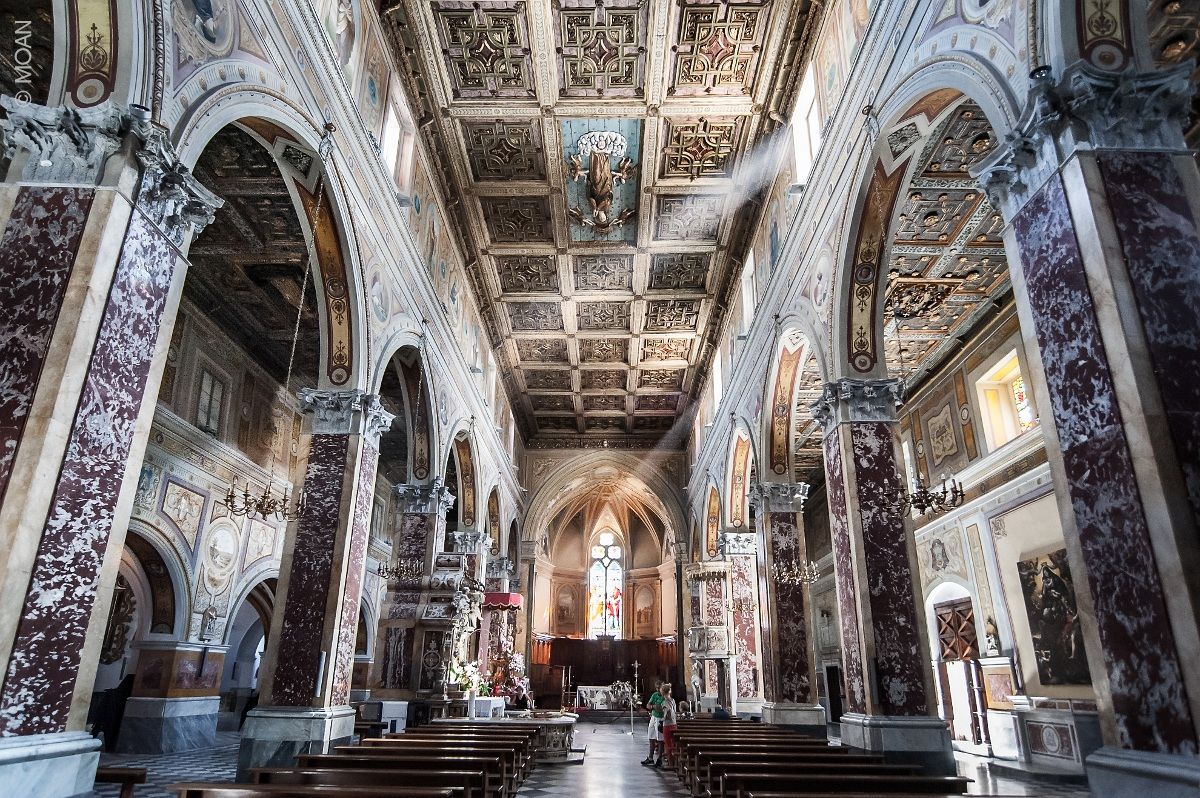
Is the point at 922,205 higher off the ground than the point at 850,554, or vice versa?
the point at 922,205

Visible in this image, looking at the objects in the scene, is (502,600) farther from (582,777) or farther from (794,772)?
(794,772)

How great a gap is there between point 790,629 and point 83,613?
10.8 m

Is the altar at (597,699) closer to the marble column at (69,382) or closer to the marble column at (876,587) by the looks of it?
the marble column at (876,587)

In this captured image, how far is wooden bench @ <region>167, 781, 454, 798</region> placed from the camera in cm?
434

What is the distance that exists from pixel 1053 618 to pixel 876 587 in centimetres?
562

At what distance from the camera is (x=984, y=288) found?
1323 centimetres

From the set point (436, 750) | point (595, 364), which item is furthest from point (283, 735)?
point (595, 364)

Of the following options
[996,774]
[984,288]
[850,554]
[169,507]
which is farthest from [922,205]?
[169,507]

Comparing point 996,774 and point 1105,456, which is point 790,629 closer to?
point 996,774

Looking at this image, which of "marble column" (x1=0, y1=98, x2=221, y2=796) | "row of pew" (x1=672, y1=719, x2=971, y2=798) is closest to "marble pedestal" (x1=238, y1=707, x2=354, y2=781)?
"marble column" (x1=0, y1=98, x2=221, y2=796)

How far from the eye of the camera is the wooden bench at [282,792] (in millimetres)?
4336

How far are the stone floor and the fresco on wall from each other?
74.8 inches

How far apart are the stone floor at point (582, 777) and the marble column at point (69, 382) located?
3.89 meters

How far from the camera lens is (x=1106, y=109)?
492 cm
